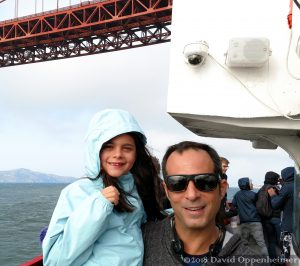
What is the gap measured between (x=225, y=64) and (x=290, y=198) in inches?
81.9

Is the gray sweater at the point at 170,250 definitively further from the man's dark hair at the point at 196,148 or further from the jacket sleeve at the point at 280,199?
the jacket sleeve at the point at 280,199

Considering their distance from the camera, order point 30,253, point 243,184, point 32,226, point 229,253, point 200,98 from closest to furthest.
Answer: point 229,253 → point 200,98 → point 243,184 → point 30,253 → point 32,226

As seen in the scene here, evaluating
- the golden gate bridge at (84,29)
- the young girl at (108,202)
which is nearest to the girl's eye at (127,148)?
the young girl at (108,202)

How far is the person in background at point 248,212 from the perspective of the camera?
12.1 ft

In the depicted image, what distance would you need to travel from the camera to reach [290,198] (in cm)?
315

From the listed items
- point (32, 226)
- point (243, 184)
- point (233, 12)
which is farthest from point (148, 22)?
point (233, 12)

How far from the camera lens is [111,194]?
1.20 m

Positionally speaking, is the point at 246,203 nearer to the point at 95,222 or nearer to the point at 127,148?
the point at 127,148

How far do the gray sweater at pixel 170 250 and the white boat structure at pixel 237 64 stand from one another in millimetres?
460

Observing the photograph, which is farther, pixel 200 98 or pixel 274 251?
pixel 274 251

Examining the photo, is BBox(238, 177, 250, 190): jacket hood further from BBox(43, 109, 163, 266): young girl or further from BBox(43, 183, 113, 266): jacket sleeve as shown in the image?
BBox(43, 183, 113, 266): jacket sleeve

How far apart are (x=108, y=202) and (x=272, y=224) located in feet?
10.2

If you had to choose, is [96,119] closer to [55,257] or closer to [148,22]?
[55,257]

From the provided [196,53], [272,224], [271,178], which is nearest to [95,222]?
[196,53]
